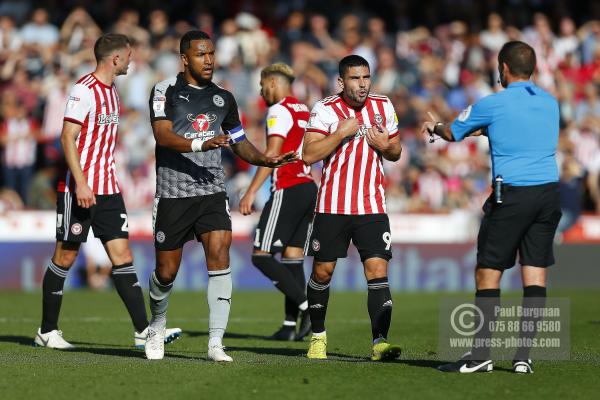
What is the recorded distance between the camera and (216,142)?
8016 mm

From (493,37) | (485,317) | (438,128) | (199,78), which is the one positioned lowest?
(485,317)

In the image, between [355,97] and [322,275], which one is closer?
[355,97]

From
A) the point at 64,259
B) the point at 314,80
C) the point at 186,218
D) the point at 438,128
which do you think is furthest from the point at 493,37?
the point at 438,128

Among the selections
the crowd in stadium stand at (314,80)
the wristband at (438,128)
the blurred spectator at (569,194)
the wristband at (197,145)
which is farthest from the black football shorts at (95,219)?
the blurred spectator at (569,194)

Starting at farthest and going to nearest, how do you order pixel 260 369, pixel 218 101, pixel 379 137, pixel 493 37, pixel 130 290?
pixel 493 37 → pixel 130 290 → pixel 218 101 → pixel 379 137 → pixel 260 369

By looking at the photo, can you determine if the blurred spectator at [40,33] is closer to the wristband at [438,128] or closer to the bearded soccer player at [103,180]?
the bearded soccer player at [103,180]

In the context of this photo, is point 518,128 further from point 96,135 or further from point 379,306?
point 96,135

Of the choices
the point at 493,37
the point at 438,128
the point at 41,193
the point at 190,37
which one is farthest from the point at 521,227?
the point at 493,37

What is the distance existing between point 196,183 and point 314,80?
12.8 m

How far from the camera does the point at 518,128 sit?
25.4 feet

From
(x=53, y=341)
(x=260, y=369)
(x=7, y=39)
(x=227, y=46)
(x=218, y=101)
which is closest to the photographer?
(x=260, y=369)

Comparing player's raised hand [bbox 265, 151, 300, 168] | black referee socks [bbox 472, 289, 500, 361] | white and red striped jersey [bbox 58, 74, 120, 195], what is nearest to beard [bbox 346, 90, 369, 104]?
player's raised hand [bbox 265, 151, 300, 168]

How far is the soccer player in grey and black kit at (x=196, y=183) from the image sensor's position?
8641mm

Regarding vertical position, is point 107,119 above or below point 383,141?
above
